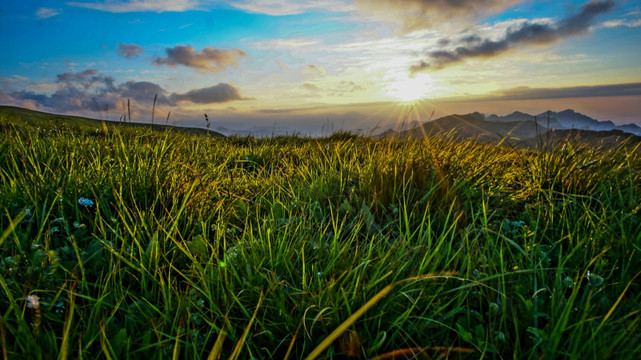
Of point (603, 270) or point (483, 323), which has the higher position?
point (603, 270)

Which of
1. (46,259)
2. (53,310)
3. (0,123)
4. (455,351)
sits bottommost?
(455,351)

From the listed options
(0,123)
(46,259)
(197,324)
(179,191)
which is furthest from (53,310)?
(0,123)

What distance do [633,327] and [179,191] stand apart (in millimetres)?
2945

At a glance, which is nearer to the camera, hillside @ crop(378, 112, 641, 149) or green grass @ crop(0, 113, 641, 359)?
green grass @ crop(0, 113, 641, 359)

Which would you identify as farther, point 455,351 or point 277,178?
point 277,178

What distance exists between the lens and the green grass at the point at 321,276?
1467mm

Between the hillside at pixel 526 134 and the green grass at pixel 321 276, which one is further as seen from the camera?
the hillside at pixel 526 134

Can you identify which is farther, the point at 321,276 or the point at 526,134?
the point at 526,134

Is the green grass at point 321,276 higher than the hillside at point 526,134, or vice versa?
the hillside at point 526,134

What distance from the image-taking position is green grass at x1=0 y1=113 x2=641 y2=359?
1.47 m

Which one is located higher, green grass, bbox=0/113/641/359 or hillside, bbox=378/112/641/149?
hillside, bbox=378/112/641/149

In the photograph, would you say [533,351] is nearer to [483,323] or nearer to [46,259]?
[483,323]

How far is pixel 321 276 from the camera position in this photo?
187 cm

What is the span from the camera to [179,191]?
2.80m
